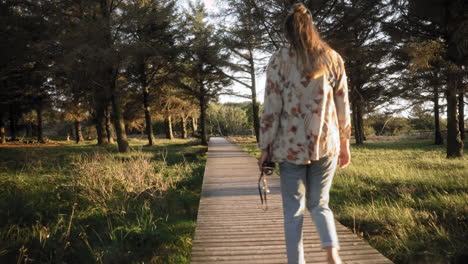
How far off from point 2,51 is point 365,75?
1630 centimetres

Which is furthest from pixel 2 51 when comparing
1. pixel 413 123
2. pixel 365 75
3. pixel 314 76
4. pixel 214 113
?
pixel 413 123

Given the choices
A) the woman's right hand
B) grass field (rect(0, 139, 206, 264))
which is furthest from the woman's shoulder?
grass field (rect(0, 139, 206, 264))

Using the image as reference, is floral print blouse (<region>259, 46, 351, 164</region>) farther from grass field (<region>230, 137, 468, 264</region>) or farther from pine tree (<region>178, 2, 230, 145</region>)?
pine tree (<region>178, 2, 230, 145</region>)

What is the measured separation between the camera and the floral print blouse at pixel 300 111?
6.01ft

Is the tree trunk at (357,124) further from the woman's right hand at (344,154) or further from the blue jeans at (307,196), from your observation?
the blue jeans at (307,196)

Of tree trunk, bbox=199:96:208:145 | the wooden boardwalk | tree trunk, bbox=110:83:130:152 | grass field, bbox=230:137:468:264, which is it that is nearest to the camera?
the wooden boardwalk

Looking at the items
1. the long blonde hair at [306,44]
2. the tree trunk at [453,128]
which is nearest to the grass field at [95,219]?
the long blonde hair at [306,44]

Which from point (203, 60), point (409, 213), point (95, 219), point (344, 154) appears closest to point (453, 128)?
point (409, 213)

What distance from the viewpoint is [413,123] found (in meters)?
32.0

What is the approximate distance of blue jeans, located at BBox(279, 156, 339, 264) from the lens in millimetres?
1883

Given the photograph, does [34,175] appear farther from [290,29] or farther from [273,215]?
[290,29]

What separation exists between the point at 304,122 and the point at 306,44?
1.59ft

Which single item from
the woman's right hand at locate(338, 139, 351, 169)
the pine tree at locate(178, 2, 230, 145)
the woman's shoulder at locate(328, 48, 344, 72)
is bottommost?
the woman's right hand at locate(338, 139, 351, 169)

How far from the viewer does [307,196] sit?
1969mm
